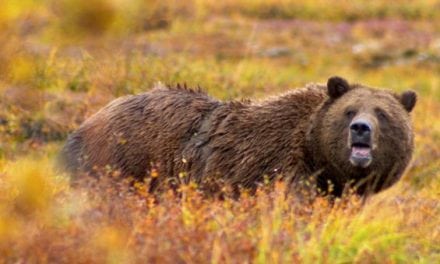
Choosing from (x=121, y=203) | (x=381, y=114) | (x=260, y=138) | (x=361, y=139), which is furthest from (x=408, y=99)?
(x=121, y=203)

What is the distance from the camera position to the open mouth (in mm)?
8102

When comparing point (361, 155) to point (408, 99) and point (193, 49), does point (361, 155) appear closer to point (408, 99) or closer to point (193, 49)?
point (408, 99)

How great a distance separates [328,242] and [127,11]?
6.94ft

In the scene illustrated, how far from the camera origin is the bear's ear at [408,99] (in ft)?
28.6

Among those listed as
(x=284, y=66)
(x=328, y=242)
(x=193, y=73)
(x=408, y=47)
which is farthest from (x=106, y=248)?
(x=408, y=47)

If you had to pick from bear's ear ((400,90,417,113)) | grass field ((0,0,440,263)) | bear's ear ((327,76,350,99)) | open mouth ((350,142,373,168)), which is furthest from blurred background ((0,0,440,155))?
bear's ear ((400,90,417,113))

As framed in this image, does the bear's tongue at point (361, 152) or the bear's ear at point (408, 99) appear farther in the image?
the bear's ear at point (408, 99)

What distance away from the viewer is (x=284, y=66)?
82.3ft

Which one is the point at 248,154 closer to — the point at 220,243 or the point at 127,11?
the point at 220,243

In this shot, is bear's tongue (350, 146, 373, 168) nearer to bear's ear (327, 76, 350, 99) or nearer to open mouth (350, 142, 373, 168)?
open mouth (350, 142, 373, 168)

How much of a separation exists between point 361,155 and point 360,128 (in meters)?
0.20

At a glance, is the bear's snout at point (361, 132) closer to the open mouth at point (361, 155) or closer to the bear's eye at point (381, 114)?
the open mouth at point (361, 155)

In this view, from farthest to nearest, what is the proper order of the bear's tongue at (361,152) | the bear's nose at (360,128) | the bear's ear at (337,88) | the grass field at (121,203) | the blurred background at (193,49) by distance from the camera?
the bear's ear at (337,88) < the bear's tongue at (361,152) < the bear's nose at (360,128) < the grass field at (121,203) < the blurred background at (193,49)

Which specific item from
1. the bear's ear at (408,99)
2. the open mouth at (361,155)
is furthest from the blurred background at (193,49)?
the bear's ear at (408,99)
